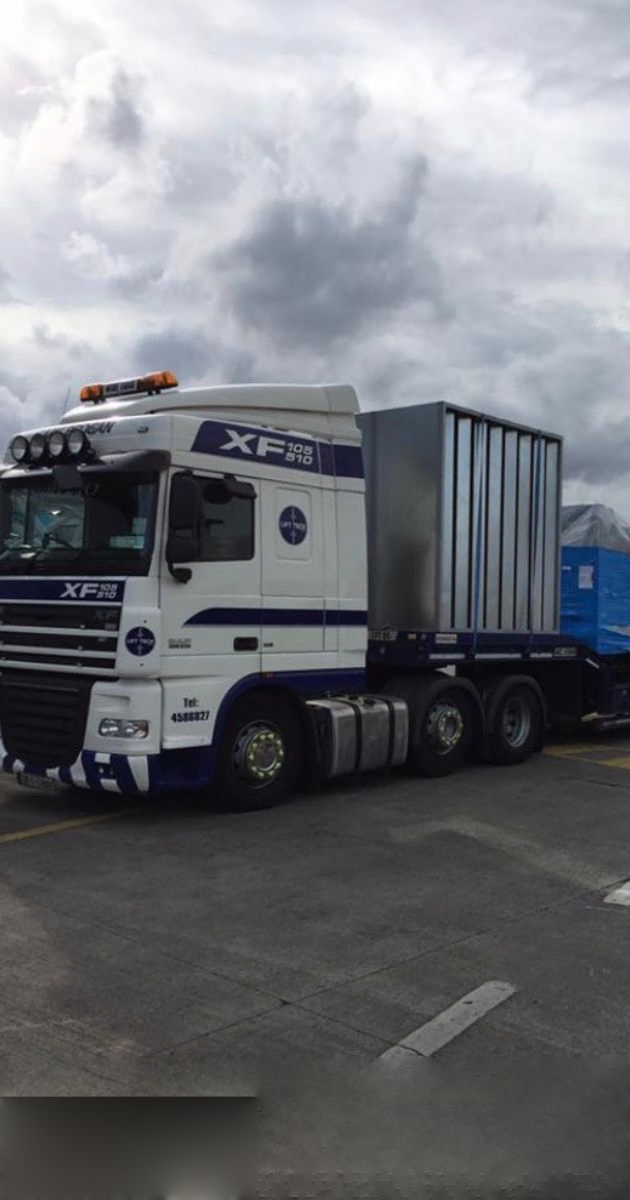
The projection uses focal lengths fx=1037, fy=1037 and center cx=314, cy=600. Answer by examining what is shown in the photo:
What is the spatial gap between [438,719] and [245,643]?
282cm

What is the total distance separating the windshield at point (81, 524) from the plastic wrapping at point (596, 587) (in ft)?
20.6

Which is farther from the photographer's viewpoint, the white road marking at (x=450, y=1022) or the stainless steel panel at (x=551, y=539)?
the stainless steel panel at (x=551, y=539)

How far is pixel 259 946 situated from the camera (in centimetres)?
545

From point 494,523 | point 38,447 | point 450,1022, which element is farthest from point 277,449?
point 450,1022

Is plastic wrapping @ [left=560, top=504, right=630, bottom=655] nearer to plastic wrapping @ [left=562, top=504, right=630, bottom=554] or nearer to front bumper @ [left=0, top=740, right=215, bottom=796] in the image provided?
plastic wrapping @ [left=562, top=504, right=630, bottom=554]

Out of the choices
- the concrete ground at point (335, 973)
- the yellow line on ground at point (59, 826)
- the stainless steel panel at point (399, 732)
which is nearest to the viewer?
the concrete ground at point (335, 973)

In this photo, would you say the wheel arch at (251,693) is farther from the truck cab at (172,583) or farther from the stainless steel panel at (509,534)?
the stainless steel panel at (509,534)

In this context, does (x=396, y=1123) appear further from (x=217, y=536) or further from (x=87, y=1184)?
(x=217, y=536)

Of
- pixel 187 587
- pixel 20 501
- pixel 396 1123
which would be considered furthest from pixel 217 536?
pixel 396 1123

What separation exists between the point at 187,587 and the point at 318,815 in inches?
87.2

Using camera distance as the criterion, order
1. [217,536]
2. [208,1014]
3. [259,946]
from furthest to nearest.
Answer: [217,536], [259,946], [208,1014]

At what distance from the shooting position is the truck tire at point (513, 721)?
1103 centimetres

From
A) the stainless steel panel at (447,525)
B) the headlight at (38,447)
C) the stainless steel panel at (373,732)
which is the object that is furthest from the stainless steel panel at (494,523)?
the headlight at (38,447)

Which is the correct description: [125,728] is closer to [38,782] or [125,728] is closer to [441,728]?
[38,782]
